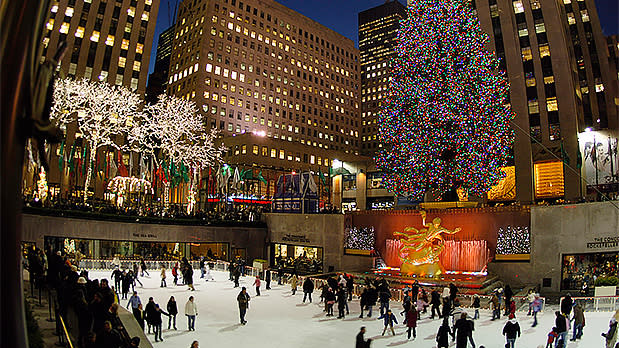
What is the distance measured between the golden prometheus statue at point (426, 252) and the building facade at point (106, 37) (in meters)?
51.2

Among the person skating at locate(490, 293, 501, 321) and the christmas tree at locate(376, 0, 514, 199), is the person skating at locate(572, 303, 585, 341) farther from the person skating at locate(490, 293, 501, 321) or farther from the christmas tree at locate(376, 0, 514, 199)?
the christmas tree at locate(376, 0, 514, 199)

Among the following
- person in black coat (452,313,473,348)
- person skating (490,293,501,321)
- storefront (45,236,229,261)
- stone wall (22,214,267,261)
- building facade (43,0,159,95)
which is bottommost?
person skating (490,293,501,321)

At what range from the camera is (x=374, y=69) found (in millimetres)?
152375

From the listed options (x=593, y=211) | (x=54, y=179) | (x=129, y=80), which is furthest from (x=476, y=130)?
(x=129, y=80)

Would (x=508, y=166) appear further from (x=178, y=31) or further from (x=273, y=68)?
(x=178, y=31)

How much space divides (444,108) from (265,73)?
7377 centimetres

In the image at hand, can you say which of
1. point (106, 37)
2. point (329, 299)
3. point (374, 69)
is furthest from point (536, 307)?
point (374, 69)

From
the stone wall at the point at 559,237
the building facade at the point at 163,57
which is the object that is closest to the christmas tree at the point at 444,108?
the stone wall at the point at 559,237

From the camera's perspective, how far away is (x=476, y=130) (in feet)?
107

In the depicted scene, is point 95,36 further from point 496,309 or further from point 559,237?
point 496,309

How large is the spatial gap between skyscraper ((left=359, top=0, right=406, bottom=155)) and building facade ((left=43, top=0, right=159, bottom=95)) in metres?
57.8

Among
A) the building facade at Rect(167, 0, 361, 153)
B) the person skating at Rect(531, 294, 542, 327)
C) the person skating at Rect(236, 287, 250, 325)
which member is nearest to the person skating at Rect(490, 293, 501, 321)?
the person skating at Rect(531, 294, 542, 327)

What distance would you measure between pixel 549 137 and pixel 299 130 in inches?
2676

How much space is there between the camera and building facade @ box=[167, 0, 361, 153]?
91.9 metres
